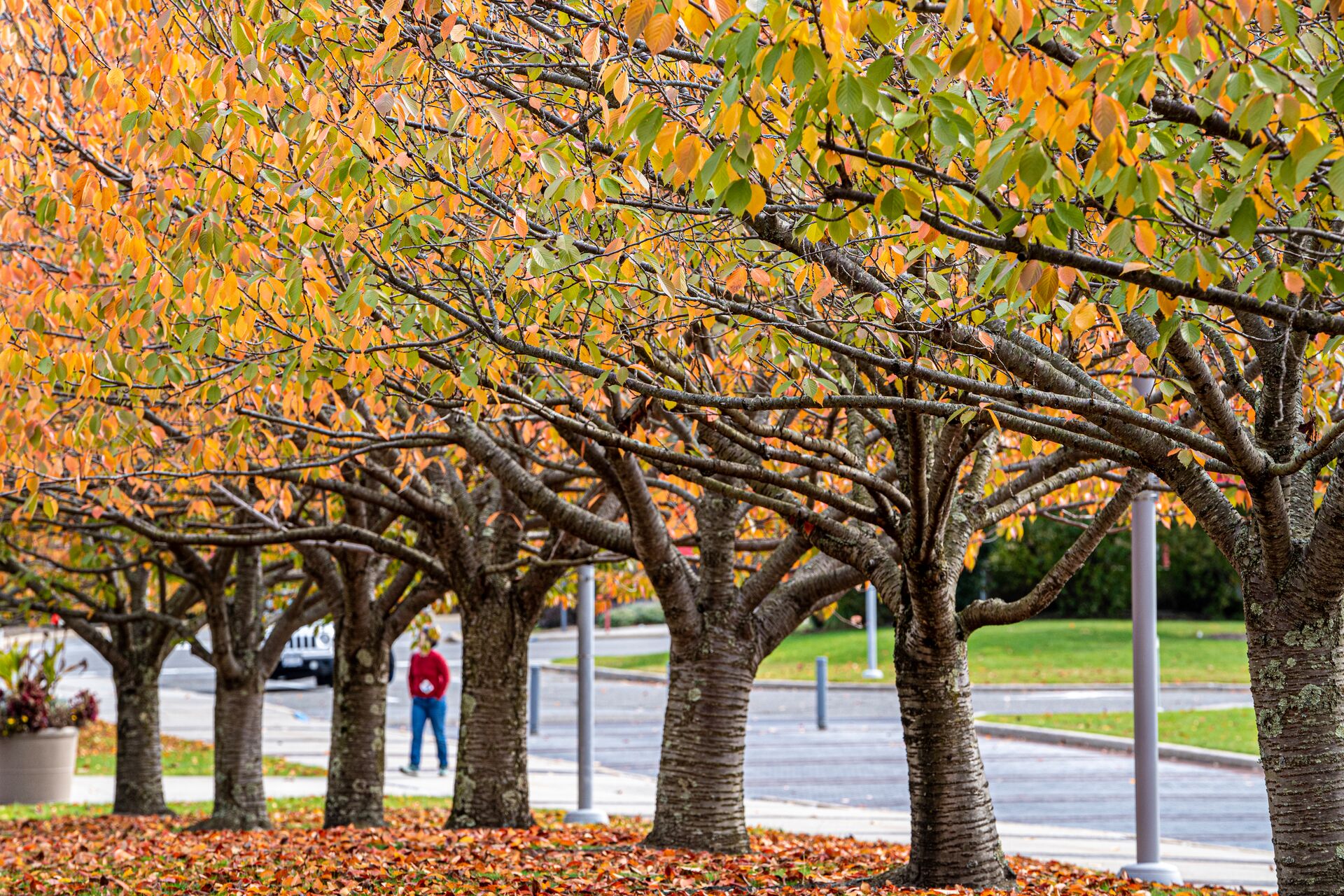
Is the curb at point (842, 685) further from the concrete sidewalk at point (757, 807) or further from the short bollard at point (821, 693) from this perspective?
the concrete sidewalk at point (757, 807)

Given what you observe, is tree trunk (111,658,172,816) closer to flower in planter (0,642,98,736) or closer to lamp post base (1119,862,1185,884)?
flower in planter (0,642,98,736)

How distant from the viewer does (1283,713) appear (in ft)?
17.0

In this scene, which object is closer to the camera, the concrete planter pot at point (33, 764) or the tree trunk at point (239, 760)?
the tree trunk at point (239, 760)

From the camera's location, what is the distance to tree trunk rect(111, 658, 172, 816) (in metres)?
13.5

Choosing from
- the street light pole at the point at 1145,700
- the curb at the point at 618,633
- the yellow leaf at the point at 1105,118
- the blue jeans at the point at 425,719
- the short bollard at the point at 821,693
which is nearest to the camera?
the yellow leaf at the point at 1105,118

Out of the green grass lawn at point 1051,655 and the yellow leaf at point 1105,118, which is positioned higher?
the yellow leaf at point 1105,118

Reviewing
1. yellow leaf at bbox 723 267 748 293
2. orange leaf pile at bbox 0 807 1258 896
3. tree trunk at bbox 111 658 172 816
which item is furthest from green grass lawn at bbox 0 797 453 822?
yellow leaf at bbox 723 267 748 293

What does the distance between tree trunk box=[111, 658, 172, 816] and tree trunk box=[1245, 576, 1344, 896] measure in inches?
447

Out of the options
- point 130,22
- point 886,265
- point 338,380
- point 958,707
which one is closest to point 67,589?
point 130,22

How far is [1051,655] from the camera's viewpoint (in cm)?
3005

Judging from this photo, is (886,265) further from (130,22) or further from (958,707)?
(130,22)

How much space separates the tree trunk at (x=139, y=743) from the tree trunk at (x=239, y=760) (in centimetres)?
184

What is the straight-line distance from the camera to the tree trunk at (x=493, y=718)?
31.0 ft

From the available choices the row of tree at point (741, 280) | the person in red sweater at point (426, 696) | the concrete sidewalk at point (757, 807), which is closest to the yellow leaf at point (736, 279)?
the row of tree at point (741, 280)
